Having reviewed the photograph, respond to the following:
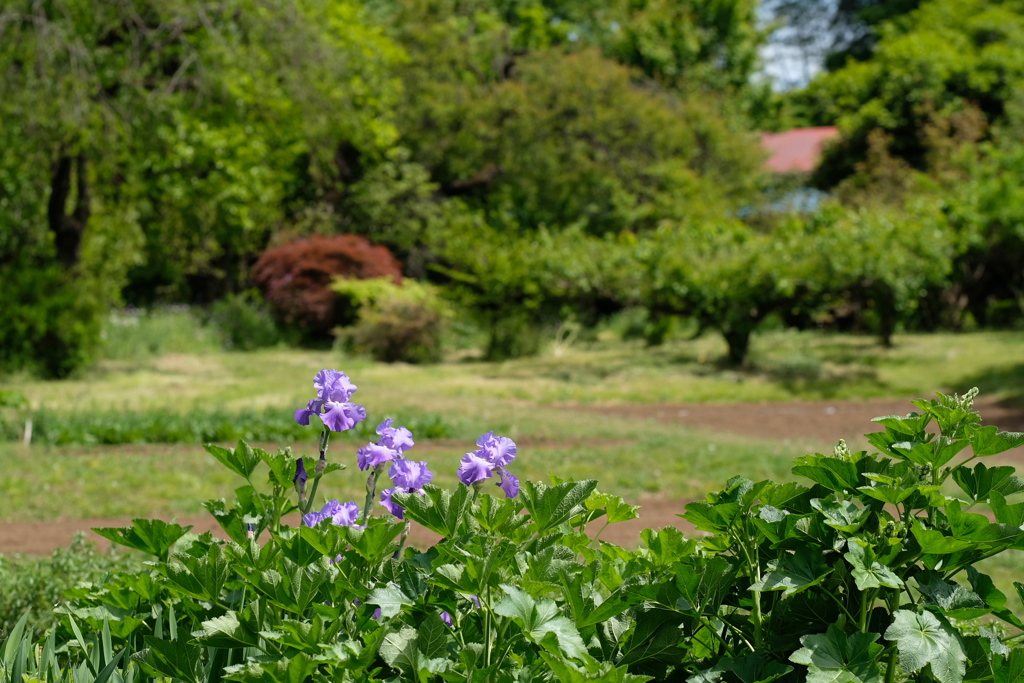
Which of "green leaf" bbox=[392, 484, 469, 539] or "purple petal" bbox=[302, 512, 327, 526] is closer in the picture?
"green leaf" bbox=[392, 484, 469, 539]

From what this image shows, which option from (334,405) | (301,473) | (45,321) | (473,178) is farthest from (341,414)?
(473,178)

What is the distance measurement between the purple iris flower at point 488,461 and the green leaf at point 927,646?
2.34 ft

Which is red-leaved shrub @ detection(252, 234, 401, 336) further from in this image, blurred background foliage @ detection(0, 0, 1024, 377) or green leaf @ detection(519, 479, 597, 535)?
green leaf @ detection(519, 479, 597, 535)

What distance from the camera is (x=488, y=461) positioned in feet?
6.00

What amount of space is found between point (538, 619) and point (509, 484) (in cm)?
37

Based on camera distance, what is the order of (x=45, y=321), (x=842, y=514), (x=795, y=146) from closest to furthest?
(x=842, y=514), (x=45, y=321), (x=795, y=146)

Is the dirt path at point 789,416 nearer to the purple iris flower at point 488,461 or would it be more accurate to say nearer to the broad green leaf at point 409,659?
the purple iris flower at point 488,461

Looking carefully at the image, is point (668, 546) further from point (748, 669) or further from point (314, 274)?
point (314, 274)

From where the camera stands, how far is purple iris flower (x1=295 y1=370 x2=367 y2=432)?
76.4 inches

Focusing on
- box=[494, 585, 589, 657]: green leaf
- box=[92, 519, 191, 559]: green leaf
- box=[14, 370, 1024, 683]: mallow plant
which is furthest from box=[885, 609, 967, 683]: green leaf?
box=[92, 519, 191, 559]: green leaf

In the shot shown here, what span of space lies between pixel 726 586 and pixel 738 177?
21.2 m

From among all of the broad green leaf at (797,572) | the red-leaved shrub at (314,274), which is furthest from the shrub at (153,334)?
the broad green leaf at (797,572)

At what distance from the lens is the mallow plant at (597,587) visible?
1539 millimetres

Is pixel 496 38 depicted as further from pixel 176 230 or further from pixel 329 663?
pixel 329 663
